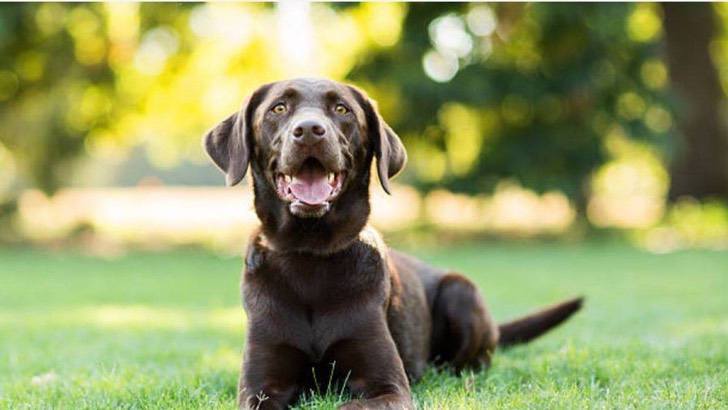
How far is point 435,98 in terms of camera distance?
16609 millimetres

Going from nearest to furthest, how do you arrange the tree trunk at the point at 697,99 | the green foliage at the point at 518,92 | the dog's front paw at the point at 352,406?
the dog's front paw at the point at 352,406
the green foliage at the point at 518,92
the tree trunk at the point at 697,99

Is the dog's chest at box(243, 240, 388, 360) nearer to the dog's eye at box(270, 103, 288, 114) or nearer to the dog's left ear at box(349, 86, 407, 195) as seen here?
the dog's left ear at box(349, 86, 407, 195)

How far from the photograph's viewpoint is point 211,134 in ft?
14.6

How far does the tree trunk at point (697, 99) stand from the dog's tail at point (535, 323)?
16289mm

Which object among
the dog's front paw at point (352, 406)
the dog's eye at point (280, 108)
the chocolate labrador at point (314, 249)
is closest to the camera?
the dog's front paw at point (352, 406)

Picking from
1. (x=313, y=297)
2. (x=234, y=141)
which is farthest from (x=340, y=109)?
(x=313, y=297)

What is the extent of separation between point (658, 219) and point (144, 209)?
58.9 feet

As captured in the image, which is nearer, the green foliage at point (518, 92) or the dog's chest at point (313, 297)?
the dog's chest at point (313, 297)

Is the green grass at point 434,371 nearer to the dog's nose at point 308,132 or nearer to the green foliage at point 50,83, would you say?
the dog's nose at point 308,132

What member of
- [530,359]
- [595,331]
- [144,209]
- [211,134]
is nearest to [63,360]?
[211,134]

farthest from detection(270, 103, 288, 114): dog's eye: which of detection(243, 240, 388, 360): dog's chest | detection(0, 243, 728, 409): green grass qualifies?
detection(0, 243, 728, 409): green grass

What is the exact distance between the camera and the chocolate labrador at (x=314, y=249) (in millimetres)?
3988

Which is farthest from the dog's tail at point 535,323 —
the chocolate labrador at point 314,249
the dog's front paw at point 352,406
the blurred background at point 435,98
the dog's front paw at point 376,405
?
the blurred background at point 435,98

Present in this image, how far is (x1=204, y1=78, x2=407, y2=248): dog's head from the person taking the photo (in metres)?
3.95
